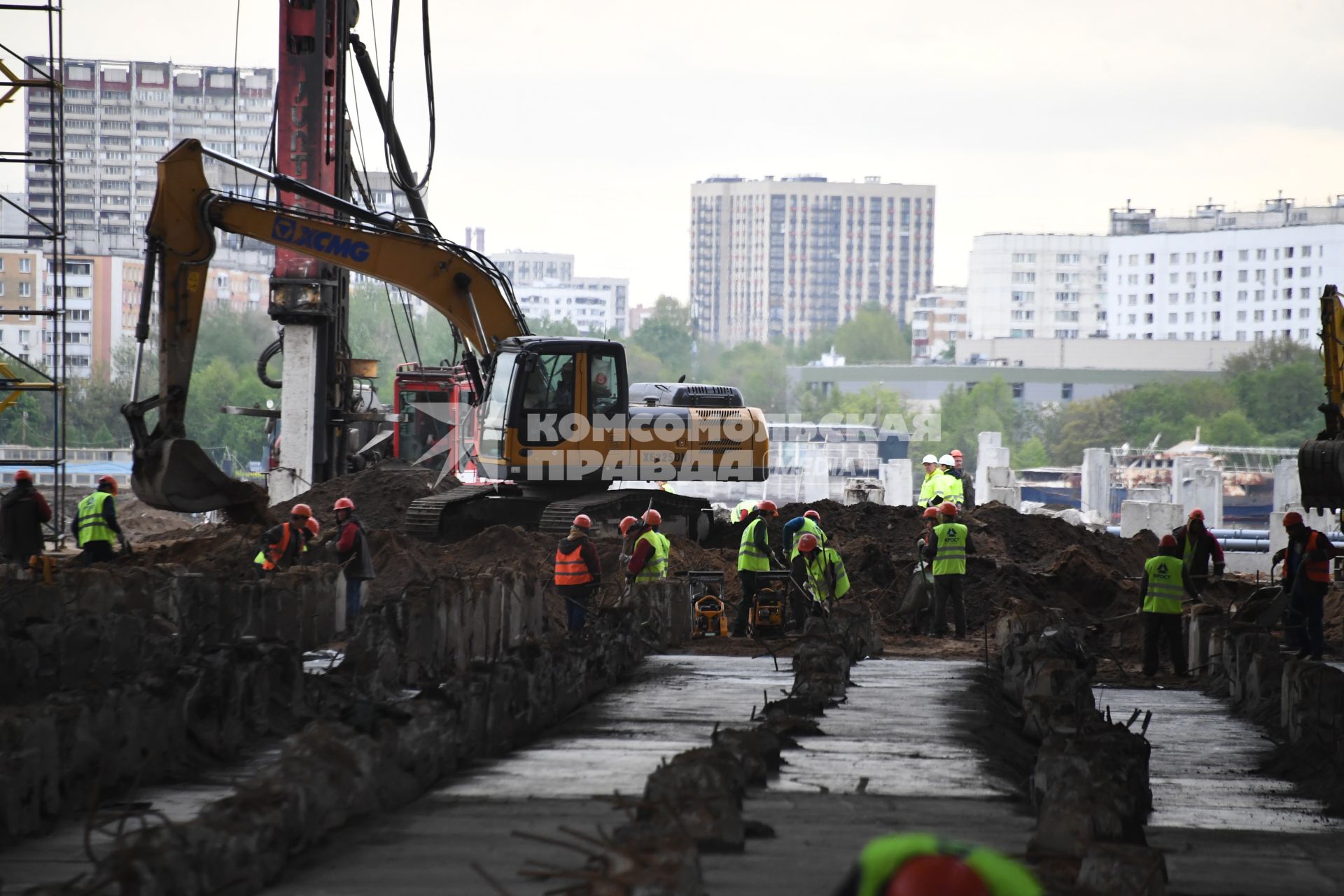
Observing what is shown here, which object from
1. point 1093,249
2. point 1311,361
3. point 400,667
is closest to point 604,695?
point 400,667

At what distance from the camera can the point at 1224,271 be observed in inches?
5546

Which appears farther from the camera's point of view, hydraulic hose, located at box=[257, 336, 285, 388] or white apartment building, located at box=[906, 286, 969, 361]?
white apartment building, located at box=[906, 286, 969, 361]

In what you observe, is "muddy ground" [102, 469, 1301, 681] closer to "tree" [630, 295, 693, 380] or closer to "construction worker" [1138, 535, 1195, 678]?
"construction worker" [1138, 535, 1195, 678]

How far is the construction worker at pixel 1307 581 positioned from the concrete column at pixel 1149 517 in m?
20.5

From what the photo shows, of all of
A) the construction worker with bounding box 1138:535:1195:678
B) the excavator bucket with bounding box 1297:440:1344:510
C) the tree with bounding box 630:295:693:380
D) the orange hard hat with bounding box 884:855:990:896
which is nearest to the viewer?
the orange hard hat with bounding box 884:855:990:896

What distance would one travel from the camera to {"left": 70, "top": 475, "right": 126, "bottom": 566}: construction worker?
64.3 feet

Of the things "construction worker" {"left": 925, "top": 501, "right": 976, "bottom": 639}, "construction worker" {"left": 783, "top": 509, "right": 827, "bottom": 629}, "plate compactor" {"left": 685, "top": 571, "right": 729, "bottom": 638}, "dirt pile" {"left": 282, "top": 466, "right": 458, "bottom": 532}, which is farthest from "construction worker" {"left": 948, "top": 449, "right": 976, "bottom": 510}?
"dirt pile" {"left": 282, "top": 466, "right": 458, "bottom": 532}

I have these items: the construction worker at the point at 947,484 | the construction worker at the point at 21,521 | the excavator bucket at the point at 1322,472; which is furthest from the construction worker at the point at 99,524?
the excavator bucket at the point at 1322,472

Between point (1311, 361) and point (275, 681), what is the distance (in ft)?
347

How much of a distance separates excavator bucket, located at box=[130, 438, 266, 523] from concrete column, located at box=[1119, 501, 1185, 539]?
23.7m

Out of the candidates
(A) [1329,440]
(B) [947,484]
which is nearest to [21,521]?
(B) [947,484]

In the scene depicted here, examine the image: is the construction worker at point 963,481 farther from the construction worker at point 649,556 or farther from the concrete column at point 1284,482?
the concrete column at point 1284,482

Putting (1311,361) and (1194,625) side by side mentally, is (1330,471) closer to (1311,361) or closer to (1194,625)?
(1194,625)

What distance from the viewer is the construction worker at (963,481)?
22.2m
